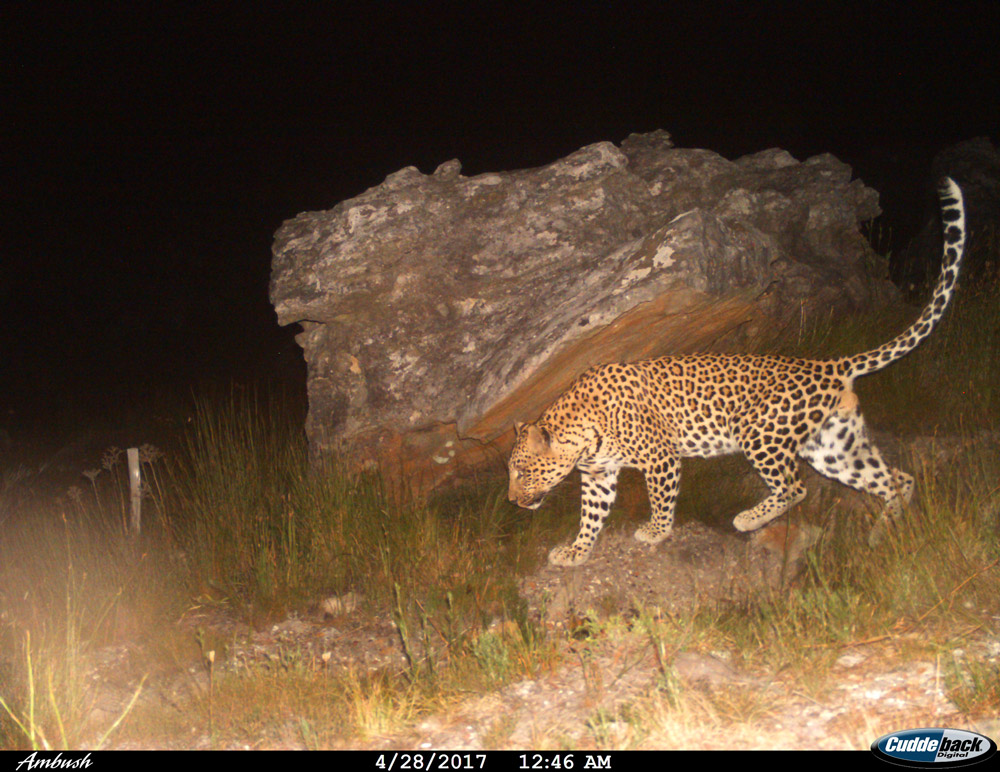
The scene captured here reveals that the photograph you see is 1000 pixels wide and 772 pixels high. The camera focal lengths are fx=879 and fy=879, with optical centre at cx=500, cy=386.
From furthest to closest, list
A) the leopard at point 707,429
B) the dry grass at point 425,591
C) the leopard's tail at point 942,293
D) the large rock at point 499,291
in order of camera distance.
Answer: the large rock at point 499,291 < the leopard at point 707,429 < the leopard's tail at point 942,293 < the dry grass at point 425,591

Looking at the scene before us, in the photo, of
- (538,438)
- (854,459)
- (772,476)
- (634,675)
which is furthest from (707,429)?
(634,675)

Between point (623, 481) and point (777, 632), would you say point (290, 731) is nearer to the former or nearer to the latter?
point (777, 632)

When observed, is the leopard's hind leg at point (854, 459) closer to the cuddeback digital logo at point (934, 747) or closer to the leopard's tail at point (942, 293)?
the leopard's tail at point (942, 293)

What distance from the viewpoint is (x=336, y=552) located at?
5336 millimetres

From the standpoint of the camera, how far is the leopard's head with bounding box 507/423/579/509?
5.06 metres

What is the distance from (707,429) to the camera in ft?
16.7

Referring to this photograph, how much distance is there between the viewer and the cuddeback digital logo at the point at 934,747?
108 inches

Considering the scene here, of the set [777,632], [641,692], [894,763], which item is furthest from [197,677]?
[894,763]

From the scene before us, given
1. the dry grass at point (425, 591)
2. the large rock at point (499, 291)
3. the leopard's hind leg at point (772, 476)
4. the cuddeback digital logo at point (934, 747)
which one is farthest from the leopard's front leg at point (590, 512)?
the cuddeback digital logo at point (934, 747)

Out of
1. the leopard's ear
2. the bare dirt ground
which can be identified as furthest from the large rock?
the bare dirt ground

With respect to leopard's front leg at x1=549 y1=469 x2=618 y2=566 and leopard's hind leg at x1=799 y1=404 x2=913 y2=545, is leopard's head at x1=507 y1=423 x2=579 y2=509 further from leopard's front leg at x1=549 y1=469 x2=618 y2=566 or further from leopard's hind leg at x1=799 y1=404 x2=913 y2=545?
leopard's hind leg at x1=799 y1=404 x2=913 y2=545

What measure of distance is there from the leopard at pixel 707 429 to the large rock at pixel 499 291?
1.15 ft

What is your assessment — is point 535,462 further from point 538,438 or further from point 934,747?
point 934,747

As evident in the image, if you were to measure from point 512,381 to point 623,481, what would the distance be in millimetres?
1141
